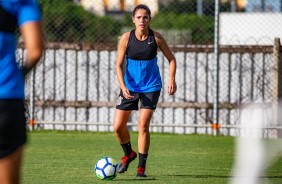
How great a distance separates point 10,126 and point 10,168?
241mm

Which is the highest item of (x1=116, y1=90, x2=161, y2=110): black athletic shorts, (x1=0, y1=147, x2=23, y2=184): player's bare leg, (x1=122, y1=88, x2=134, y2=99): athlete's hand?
(x1=122, y1=88, x2=134, y2=99): athlete's hand

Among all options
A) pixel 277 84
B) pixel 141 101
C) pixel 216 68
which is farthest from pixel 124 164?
pixel 277 84

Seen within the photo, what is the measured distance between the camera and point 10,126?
214 inches

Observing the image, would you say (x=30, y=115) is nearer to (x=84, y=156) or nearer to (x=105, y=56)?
(x=105, y=56)

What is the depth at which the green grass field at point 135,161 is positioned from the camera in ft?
35.8

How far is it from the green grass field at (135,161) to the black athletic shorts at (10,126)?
4834mm

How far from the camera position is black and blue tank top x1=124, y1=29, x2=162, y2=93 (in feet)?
37.3

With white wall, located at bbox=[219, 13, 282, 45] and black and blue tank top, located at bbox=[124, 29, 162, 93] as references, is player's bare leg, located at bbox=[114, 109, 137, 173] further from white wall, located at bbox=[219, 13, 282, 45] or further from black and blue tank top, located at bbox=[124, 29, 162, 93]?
white wall, located at bbox=[219, 13, 282, 45]

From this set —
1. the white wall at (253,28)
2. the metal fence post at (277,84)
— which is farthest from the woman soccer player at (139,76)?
the white wall at (253,28)

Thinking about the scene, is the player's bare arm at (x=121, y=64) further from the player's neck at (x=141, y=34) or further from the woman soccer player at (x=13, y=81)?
the woman soccer player at (x=13, y=81)

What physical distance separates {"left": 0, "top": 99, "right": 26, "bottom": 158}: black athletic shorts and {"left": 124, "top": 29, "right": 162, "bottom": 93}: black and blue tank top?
590 cm

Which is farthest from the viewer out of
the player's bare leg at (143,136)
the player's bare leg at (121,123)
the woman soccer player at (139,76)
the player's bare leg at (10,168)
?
the player's bare leg at (121,123)

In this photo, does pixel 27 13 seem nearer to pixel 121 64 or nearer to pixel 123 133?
pixel 121 64

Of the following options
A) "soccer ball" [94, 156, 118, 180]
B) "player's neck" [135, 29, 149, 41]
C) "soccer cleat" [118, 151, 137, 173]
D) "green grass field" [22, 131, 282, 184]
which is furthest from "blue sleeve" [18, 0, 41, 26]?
"soccer cleat" [118, 151, 137, 173]
